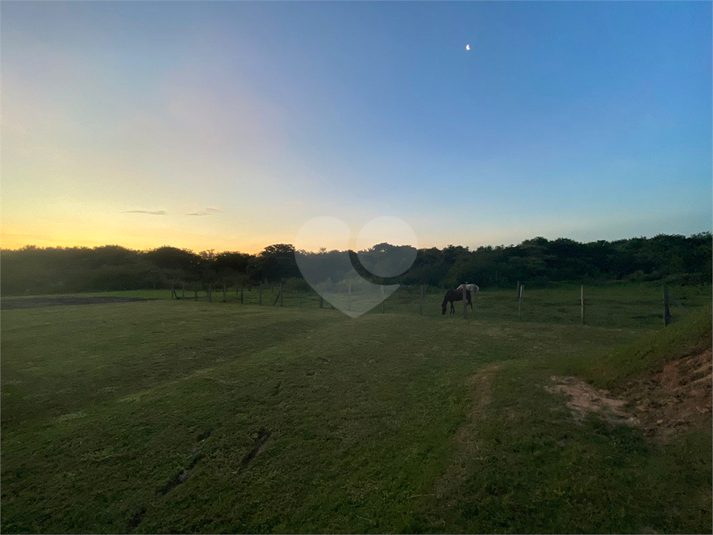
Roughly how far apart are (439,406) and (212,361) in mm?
5746

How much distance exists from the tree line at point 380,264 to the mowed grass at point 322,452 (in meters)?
24.1

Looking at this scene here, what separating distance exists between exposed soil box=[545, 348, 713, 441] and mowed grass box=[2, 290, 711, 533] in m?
0.30

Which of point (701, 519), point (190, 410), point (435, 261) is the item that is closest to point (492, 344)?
point (701, 519)

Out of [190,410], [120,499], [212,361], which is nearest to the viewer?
[120,499]

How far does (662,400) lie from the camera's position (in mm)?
4496

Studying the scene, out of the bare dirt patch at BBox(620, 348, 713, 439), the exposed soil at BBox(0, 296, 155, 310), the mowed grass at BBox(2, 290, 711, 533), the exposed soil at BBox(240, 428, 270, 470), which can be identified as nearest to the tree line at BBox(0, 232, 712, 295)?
the exposed soil at BBox(0, 296, 155, 310)

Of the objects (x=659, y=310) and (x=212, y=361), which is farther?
(x=659, y=310)

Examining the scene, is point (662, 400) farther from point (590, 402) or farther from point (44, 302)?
point (44, 302)

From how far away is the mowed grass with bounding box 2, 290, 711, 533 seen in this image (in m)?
3.37

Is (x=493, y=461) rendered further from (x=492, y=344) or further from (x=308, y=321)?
(x=308, y=321)

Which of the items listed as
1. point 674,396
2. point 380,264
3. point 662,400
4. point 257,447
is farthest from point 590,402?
point 380,264

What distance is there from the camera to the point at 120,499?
3.85 m

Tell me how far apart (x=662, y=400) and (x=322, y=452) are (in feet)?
14.8

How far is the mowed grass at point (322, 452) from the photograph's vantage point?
3.37 meters
